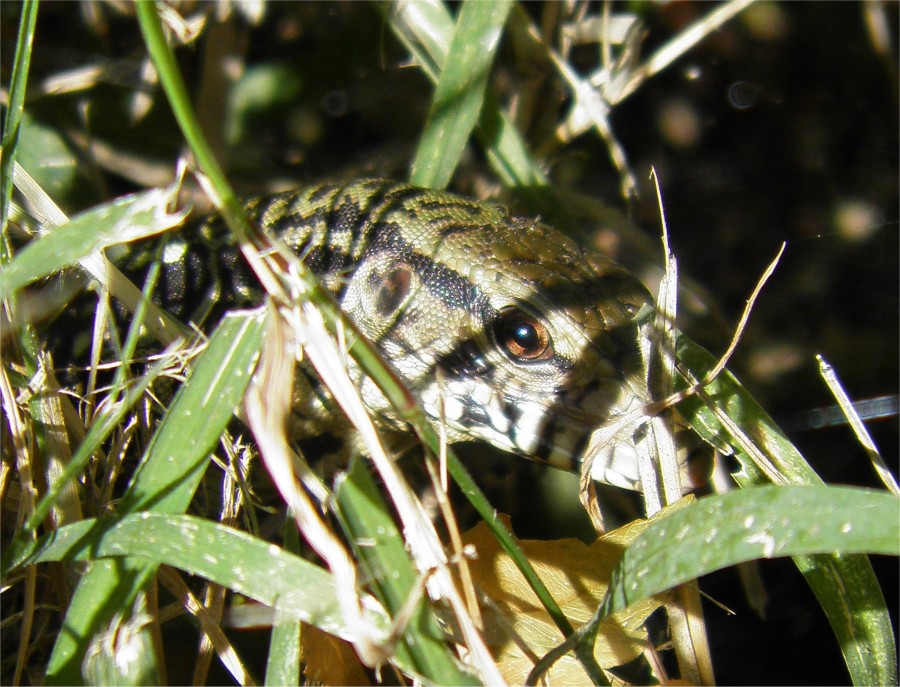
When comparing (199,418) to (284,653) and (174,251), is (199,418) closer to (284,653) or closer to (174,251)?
(284,653)

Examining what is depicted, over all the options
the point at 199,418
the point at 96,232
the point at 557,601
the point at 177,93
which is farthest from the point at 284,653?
the point at 177,93

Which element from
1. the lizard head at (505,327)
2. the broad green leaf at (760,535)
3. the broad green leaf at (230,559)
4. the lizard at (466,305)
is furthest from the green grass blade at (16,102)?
the broad green leaf at (760,535)

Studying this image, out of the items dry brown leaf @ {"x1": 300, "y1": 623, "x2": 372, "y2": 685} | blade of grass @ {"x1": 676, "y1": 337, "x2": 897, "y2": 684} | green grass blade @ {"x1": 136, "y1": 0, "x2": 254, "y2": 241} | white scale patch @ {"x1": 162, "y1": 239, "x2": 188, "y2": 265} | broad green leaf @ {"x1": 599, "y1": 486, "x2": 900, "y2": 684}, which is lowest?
dry brown leaf @ {"x1": 300, "y1": 623, "x2": 372, "y2": 685}

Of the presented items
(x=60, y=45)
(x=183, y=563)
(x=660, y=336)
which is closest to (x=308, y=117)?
(x=60, y=45)

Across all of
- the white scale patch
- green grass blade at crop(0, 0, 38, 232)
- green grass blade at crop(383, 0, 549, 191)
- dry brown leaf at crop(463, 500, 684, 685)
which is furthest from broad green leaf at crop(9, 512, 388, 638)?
green grass blade at crop(383, 0, 549, 191)

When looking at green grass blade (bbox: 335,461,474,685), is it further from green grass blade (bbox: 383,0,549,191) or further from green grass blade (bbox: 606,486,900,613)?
green grass blade (bbox: 383,0,549,191)
